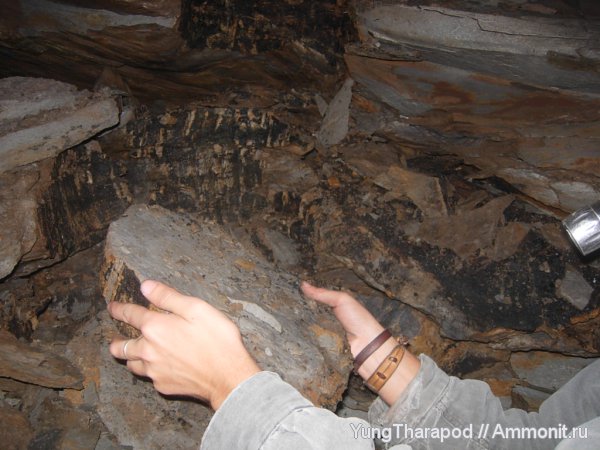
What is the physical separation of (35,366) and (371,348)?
1585 millimetres

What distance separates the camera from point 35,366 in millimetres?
2061

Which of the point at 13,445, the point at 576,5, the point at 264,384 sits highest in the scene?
the point at 576,5

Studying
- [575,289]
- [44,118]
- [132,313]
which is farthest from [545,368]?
[44,118]

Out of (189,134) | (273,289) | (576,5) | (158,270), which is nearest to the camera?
(158,270)

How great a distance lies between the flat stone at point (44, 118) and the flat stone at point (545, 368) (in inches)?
102

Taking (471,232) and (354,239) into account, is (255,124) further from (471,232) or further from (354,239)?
(471,232)

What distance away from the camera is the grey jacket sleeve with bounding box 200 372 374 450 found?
85 centimetres

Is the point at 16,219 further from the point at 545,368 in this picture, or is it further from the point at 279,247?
the point at 545,368

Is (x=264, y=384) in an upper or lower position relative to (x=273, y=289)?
upper

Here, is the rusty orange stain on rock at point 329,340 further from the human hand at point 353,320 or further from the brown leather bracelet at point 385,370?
the brown leather bracelet at point 385,370

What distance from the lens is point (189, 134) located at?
224cm

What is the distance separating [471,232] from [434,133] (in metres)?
0.56

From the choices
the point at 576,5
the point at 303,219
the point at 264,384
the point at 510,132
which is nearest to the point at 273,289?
the point at 303,219

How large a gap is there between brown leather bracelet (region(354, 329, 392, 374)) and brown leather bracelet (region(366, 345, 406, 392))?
0.23 feet
